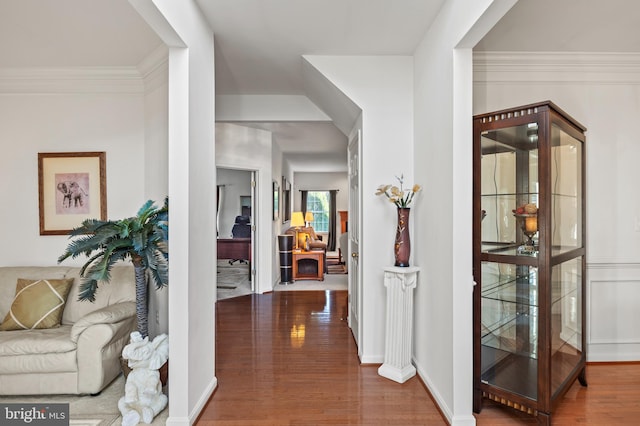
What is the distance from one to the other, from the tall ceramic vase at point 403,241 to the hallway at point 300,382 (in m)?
0.94

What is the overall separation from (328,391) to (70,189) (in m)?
3.07

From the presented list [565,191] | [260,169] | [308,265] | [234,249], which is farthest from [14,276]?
[308,265]

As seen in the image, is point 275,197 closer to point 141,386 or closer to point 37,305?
point 37,305

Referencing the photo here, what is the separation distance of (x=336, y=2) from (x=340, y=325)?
325 cm

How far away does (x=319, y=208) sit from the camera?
40.3ft

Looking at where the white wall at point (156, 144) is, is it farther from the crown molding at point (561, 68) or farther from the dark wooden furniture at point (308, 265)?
the dark wooden furniture at point (308, 265)

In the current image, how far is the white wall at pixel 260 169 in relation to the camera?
564 cm

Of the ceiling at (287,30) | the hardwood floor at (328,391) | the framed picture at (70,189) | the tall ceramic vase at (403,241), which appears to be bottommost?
the hardwood floor at (328,391)

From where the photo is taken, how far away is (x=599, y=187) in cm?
321

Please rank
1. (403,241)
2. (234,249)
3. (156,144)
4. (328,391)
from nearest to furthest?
(328,391), (403,241), (156,144), (234,249)

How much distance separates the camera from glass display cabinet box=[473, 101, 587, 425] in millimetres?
2145

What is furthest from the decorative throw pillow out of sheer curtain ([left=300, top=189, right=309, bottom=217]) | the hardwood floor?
sheer curtain ([left=300, top=189, right=309, bottom=217])

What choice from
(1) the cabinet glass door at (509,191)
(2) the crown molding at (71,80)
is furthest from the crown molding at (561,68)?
(2) the crown molding at (71,80)

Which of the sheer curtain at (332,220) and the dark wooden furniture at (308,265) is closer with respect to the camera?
the dark wooden furniture at (308,265)
